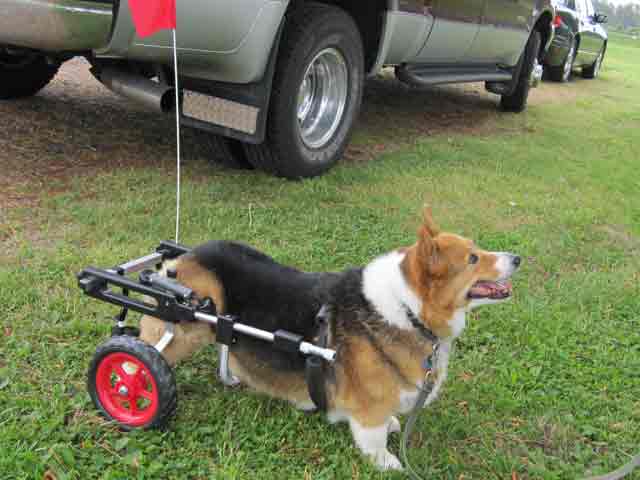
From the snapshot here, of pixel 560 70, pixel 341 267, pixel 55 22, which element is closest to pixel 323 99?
pixel 341 267

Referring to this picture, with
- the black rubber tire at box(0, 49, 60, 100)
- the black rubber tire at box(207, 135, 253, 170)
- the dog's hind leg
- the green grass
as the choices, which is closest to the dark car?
the green grass

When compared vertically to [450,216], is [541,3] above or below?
above

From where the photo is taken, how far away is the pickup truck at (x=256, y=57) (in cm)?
320

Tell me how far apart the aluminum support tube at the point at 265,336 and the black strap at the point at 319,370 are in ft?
0.12

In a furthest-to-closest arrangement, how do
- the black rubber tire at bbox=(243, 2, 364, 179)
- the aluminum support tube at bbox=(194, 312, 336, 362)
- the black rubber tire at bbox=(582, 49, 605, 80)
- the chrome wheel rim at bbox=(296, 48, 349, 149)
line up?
the black rubber tire at bbox=(582, 49, 605, 80)
the chrome wheel rim at bbox=(296, 48, 349, 149)
the black rubber tire at bbox=(243, 2, 364, 179)
the aluminum support tube at bbox=(194, 312, 336, 362)

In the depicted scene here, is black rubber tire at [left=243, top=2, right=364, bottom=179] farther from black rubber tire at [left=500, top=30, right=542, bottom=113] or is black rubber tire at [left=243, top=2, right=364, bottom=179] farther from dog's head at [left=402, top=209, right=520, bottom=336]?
black rubber tire at [left=500, top=30, right=542, bottom=113]

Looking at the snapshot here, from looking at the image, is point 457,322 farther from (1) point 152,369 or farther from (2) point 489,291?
(1) point 152,369

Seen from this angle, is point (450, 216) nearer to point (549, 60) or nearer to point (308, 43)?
point (308, 43)

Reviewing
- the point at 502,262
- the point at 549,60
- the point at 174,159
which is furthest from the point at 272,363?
the point at 549,60

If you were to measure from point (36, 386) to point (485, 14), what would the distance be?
5.98 m

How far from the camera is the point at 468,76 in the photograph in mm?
6855

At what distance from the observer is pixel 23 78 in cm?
554

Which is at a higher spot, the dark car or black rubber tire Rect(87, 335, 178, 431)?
the dark car

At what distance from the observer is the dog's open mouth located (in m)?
2.23
